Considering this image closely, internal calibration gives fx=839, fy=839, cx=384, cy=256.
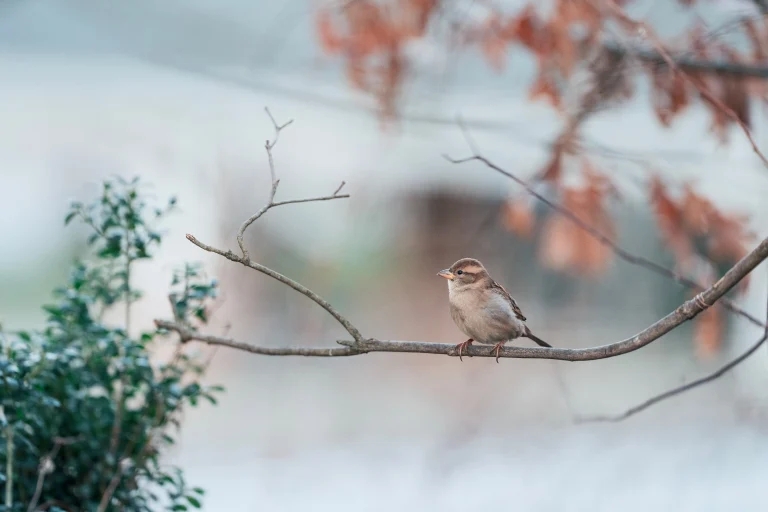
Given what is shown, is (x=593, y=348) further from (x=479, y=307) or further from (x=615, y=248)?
(x=615, y=248)

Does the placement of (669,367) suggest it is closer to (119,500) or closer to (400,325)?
(400,325)

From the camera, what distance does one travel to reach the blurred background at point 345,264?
306 cm

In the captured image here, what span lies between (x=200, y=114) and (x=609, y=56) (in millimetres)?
2138

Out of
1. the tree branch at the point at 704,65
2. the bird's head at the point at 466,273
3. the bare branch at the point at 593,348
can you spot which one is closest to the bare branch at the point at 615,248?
the bird's head at the point at 466,273

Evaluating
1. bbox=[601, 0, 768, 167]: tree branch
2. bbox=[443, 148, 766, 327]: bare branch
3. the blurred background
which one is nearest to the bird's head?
bbox=[443, 148, 766, 327]: bare branch

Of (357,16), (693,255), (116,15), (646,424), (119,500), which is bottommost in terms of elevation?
(119,500)

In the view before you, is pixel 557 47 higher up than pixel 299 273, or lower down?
lower down

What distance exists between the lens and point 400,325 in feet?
11.5

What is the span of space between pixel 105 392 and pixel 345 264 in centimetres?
212

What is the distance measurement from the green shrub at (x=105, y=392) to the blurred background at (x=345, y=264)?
1511mm

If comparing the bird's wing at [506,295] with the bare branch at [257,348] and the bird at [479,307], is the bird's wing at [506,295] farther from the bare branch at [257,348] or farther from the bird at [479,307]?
the bare branch at [257,348]

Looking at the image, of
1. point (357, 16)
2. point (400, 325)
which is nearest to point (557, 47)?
point (357, 16)

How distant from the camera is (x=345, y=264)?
132 inches

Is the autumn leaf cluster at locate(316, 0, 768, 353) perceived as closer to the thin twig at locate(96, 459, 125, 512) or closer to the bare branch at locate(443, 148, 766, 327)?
the bare branch at locate(443, 148, 766, 327)
